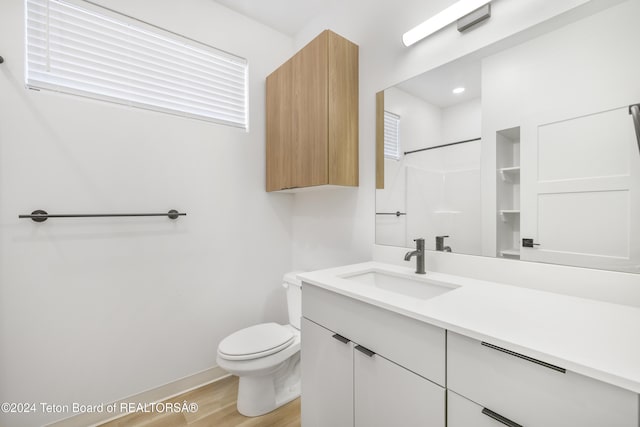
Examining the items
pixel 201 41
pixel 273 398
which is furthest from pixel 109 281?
pixel 201 41

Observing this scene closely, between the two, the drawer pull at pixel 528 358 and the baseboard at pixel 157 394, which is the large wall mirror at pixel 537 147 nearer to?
the drawer pull at pixel 528 358

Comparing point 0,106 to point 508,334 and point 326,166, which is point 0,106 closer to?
point 326,166

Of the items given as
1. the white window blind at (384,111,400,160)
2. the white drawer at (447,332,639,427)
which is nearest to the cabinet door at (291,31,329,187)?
the white window blind at (384,111,400,160)

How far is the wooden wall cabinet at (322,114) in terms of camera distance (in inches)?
61.7

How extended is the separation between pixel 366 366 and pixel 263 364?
76cm

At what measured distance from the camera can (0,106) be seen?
129 cm

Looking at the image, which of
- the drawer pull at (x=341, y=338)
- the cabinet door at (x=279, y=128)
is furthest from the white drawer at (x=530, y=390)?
the cabinet door at (x=279, y=128)

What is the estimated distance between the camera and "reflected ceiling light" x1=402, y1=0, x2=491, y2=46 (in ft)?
3.81

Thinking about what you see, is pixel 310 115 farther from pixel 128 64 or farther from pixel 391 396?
Result: pixel 391 396

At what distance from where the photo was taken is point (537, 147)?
1.01 metres

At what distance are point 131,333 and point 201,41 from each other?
195 centimetres

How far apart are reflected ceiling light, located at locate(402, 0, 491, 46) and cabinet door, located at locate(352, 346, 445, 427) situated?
1.47 metres

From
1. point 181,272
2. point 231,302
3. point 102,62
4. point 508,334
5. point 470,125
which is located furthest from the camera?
point 231,302

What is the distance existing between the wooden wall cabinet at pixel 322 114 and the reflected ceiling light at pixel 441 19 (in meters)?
0.39
